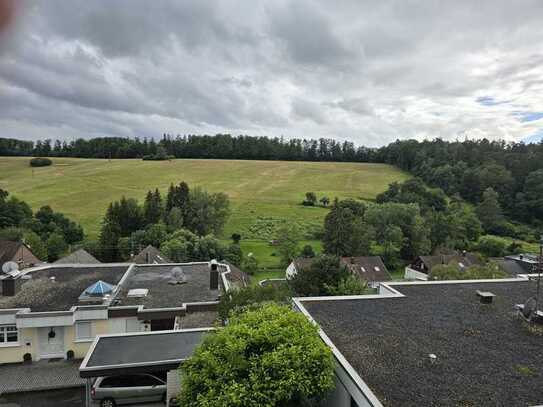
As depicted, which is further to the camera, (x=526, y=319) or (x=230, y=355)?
(x=526, y=319)

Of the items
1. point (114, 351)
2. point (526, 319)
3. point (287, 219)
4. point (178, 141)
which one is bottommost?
point (287, 219)

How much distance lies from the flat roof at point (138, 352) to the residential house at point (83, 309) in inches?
124

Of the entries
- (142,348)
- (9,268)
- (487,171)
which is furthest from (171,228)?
(487,171)

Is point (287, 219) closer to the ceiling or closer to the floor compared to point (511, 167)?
closer to the floor

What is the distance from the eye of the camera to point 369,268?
1957 inches

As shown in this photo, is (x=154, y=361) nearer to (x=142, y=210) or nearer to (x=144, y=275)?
(x=144, y=275)

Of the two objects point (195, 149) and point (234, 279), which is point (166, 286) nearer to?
point (234, 279)

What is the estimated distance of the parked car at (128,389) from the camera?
1351 cm

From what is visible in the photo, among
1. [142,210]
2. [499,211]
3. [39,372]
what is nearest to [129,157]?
[142,210]

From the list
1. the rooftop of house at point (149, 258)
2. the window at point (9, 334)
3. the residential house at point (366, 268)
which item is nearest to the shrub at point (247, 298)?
the window at point (9, 334)

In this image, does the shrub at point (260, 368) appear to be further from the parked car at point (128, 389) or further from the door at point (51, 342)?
the door at point (51, 342)

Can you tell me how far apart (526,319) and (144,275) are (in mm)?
20279

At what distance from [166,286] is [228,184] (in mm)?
68467

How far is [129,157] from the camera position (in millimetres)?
117125
